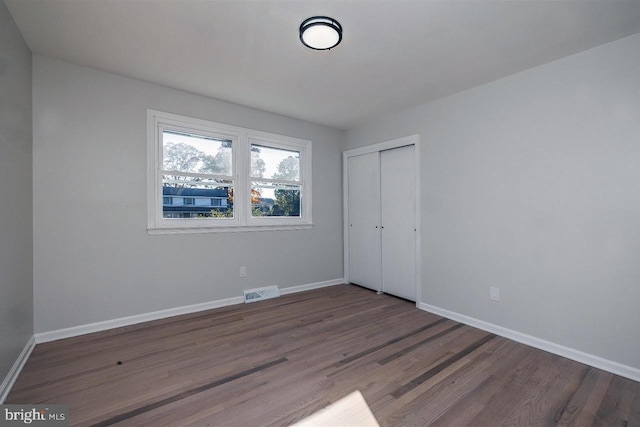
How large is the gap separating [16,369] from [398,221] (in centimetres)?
393

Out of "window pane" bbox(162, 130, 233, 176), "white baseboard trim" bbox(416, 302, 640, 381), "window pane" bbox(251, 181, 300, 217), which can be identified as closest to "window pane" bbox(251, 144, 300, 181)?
"window pane" bbox(251, 181, 300, 217)

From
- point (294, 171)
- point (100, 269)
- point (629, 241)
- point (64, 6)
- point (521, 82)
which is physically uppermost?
point (64, 6)

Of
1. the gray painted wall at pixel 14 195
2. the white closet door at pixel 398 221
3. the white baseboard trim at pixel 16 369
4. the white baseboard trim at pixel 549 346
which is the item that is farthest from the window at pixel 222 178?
the white baseboard trim at pixel 549 346

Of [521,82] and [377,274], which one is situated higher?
[521,82]

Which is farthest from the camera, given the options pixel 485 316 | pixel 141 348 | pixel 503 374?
pixel 485 316

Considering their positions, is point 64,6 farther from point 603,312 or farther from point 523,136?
point 603,312

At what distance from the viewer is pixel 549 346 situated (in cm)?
252

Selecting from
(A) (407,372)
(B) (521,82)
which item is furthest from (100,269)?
(B) (521,82)

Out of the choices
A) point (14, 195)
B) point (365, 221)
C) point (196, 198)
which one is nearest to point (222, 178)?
point (196, 198)

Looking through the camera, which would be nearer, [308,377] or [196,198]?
[308,377]

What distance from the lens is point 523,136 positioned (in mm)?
2717

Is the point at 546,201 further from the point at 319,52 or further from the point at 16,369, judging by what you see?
the point at 16,369

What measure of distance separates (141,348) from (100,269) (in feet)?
3.08

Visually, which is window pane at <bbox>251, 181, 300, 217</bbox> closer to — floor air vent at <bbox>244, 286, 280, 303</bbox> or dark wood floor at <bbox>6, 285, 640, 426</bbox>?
floor air vent at <bbox>244, 286, 280, 303</bbox>
